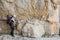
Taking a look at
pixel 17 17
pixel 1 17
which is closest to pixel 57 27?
pixel 17 17

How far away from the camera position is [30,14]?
1.54 m

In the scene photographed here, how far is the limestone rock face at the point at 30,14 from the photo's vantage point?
4.79 feet

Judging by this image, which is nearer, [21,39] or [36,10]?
[21,39]

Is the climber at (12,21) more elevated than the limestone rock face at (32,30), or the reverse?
the climber at (12,21)

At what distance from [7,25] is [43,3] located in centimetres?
40

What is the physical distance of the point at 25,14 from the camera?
153 centimetres

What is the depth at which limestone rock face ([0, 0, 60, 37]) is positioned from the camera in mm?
1461

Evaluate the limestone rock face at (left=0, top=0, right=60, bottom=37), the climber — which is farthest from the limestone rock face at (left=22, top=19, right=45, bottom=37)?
the climber

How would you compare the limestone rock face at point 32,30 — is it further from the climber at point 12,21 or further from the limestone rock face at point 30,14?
the climber at point 12,21

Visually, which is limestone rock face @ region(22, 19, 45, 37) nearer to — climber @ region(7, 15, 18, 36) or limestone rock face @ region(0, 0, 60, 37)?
limestone rock face @ region(0, 0, 60, 37)

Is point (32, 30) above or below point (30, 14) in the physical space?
below

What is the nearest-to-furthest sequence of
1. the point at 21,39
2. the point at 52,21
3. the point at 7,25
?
the point at 21,39, the point at 7,25, the point at 52,21

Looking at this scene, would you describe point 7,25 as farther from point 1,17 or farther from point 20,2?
point 20,2

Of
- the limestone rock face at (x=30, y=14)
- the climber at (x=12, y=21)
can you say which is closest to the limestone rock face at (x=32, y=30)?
the limestone rock face at (x=30, y=14)
